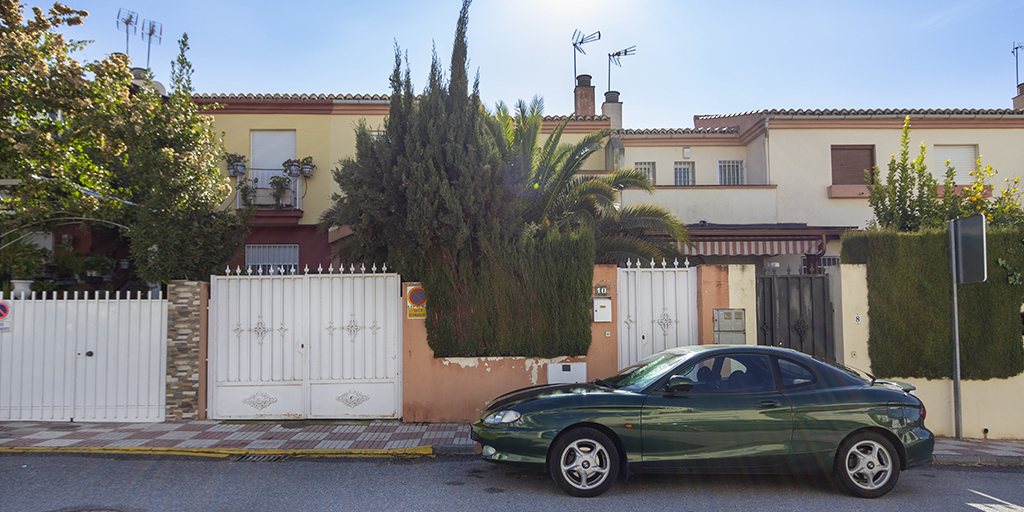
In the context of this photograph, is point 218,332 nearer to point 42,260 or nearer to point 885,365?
point 42,260

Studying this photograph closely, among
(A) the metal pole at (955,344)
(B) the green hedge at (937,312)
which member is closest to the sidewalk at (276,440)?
(A) the metal pole at (955,344)

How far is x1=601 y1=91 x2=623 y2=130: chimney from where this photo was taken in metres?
19.8

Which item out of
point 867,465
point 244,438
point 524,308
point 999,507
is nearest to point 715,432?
point 867,465

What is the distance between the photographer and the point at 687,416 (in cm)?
559

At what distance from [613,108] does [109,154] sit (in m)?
14.2

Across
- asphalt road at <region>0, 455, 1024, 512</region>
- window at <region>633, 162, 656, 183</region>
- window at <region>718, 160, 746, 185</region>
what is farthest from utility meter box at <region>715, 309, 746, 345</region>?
window at <region>718, 160, 746, 185</region>

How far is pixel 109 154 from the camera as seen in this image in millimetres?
11102

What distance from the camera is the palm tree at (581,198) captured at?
11.4 metres

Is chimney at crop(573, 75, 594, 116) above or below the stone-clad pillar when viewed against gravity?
above

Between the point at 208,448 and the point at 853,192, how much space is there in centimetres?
1626

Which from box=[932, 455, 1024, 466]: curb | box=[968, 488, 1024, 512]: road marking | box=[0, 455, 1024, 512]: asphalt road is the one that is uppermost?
box=[0, 455, 1024, 512]: asphalt road

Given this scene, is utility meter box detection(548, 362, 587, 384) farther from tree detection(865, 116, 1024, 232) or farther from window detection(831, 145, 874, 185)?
window detection(831, 145, 874, 185)

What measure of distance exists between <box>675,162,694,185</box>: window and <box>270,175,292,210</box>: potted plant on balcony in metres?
10.9

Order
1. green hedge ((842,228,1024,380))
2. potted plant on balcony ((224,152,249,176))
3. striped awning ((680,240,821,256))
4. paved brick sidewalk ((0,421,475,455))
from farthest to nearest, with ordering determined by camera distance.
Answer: potted plant on balcony ((224,152,249,176))
striped awning ((680,240,821,256))
green hedge ((842,228,1024,380))
paved brick sidewalk ((0,421,475,455))
